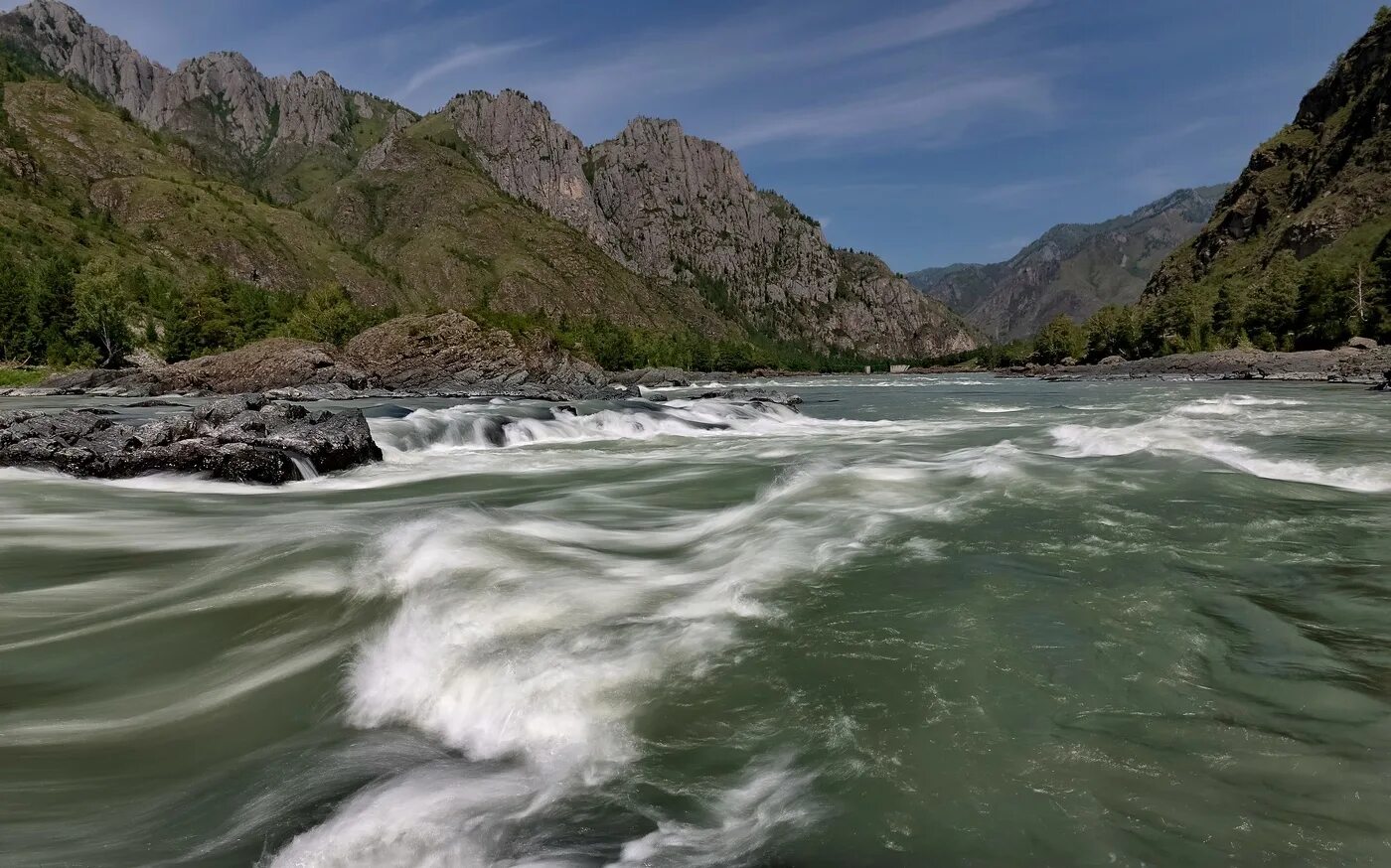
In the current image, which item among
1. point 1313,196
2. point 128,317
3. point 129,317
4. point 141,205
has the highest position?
point 141,205

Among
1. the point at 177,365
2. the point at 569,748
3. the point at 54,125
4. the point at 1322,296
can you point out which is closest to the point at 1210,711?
the point at 569,748

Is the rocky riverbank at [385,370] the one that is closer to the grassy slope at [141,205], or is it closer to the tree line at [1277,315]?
the tree line at [1277,315]

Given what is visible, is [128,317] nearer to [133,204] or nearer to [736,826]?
[133,204]

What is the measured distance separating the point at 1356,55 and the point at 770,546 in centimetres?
23146

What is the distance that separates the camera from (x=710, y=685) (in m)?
5.23

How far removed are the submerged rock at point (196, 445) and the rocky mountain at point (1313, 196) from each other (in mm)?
123635

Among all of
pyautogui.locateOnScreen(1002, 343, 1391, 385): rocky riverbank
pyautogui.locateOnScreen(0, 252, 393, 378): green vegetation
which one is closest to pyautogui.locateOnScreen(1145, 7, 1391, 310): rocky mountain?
pyautogui.locateOnScreen(1002, 343, 1391, 385): rocky riverbank

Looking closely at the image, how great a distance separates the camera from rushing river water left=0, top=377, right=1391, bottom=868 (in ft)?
11.7

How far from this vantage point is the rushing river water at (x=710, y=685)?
3.55 meters

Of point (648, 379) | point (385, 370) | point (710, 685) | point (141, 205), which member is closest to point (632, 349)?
point (648, 379)

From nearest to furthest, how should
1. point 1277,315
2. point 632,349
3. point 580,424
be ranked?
point 580,424
point 1277,315
point 632,349

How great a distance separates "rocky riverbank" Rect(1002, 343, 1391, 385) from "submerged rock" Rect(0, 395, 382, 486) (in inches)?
2473

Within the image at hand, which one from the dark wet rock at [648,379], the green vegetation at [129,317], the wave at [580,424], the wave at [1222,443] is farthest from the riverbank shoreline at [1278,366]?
the green vegetation at [129,317]

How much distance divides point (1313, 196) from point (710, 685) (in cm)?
19700
